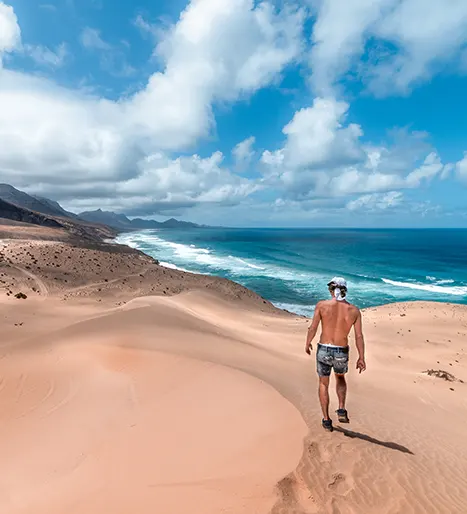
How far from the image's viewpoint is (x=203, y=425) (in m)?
5.91

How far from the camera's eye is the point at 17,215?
310 feet

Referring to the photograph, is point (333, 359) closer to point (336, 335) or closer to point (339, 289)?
point (336, 335)

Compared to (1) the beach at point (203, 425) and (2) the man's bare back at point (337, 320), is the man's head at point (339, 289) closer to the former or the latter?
(2) the man's bare back at point (337, 320)

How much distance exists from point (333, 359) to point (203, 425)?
2637 millimetres

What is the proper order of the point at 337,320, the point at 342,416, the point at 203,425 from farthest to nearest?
the point at 342,416 → the point at 203,425 → the point at 337,320

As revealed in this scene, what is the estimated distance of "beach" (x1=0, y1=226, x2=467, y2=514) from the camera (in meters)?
4.25

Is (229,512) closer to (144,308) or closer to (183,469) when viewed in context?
(183,469)

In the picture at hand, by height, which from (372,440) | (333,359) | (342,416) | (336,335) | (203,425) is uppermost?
(336,335)

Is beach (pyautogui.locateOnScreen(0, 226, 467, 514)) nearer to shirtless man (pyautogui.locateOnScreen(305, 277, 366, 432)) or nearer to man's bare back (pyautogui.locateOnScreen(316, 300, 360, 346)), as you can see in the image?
shirtless man (pyautogui.locateOnScreen(305, 277, 366, 432))

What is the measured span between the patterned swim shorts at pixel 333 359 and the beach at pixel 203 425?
1139 millimetres

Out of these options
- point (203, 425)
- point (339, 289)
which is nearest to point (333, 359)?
point (339, 289)

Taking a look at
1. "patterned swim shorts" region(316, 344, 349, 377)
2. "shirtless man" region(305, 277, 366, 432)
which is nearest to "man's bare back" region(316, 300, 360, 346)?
"shirtless man" region(305, 277, 366, 432)

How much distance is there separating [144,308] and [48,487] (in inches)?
460

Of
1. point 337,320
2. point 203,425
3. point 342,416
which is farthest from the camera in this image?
point 342,416
